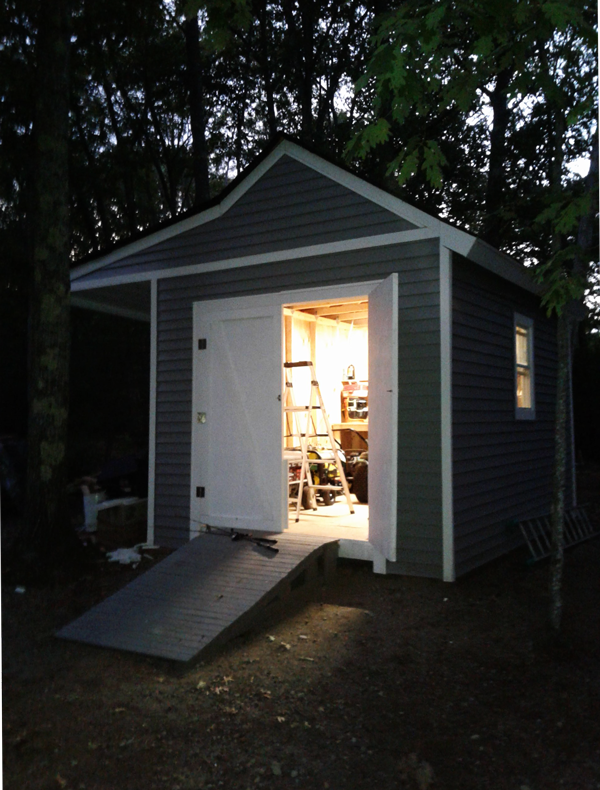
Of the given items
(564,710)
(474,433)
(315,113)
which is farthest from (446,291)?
(315,113)

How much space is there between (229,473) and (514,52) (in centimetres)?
449

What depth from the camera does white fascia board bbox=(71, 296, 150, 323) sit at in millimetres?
8806

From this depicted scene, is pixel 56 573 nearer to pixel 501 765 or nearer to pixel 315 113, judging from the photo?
pixel 501 765

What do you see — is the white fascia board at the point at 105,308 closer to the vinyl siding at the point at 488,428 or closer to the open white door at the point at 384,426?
the open white door at the point at 384,426

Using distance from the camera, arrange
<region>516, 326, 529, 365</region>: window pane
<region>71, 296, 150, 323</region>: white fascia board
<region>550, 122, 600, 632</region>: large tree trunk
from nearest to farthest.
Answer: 1. <region>550, 122, 600, 632</region>: large tree trunk
2. <region>516, 326, 529, 365</region>: window pane
3. <region>71, 296, 150, 323</region>: white fascia board

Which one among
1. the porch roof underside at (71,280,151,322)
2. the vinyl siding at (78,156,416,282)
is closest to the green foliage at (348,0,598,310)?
the vinyl siding at (78,156,416,282)

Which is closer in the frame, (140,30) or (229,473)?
(229,473)

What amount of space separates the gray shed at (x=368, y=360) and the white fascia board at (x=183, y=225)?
0.02 metres

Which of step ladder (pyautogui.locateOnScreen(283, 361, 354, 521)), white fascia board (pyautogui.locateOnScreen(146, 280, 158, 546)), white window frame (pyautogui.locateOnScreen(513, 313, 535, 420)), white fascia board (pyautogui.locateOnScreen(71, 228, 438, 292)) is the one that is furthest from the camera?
white window frame (pyautogui.locateOnScreen(513, 313, 535, 420))

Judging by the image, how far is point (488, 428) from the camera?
22.9ft

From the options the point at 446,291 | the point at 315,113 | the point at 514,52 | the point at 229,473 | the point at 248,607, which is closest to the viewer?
the point at 514,52

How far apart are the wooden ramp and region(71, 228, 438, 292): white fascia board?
268cm

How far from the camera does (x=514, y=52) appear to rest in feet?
14.4

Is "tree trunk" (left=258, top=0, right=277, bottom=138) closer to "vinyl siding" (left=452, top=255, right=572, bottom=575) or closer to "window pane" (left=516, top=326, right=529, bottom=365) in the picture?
"vinyl siding" (left=452, top=255, right=572, bottom=575)
